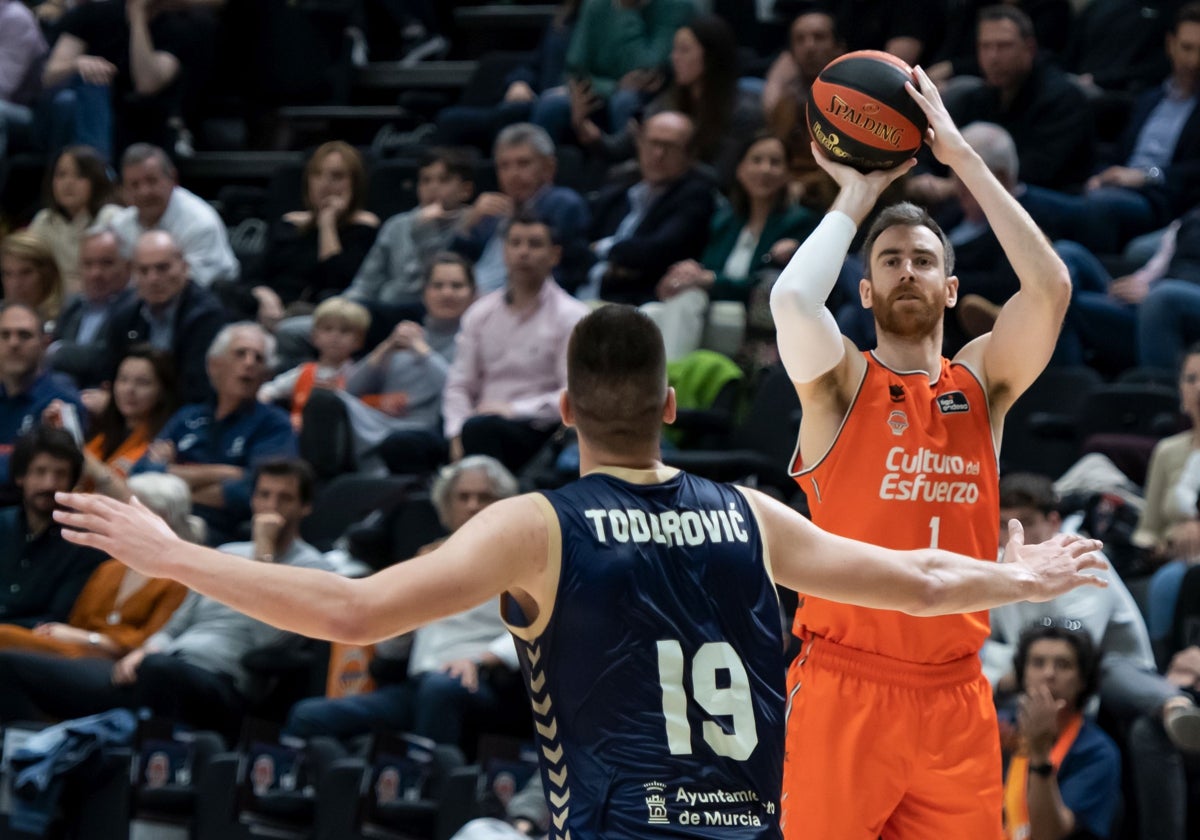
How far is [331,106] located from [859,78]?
9.30 m

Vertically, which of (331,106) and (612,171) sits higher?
(612,171)

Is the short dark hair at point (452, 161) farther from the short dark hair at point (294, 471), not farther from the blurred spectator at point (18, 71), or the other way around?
the blurred spectator at point (18, 71)

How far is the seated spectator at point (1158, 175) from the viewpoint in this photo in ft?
29.5

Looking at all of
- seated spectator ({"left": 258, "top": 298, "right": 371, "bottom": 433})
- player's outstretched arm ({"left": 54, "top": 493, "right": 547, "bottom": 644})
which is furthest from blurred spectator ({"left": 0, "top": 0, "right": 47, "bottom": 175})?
player's outstretched arm ({"left": 54, "top": 493, "right": 547, "bottom": 644})

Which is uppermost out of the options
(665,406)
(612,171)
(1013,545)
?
(665,406)

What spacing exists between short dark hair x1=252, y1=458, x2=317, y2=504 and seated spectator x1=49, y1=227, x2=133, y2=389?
7.03ft

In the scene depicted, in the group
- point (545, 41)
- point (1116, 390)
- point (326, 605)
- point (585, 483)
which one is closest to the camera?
point (326, 605)

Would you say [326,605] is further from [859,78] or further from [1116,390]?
[1116,390]

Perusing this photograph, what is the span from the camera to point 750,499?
3500 millimetres

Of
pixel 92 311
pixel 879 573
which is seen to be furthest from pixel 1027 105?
pixel 879 573

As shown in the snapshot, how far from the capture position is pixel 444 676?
24.4 ft

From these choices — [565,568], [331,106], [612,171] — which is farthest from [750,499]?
[331,106]

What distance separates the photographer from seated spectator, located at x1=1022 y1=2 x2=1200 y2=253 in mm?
9000

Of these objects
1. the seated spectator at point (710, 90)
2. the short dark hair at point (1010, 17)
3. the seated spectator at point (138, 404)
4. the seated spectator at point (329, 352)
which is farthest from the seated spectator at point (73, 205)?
the short dark hair at point (1010, 17)
